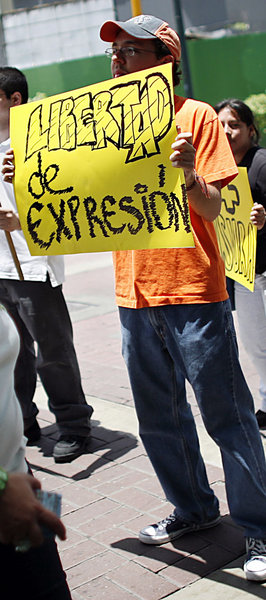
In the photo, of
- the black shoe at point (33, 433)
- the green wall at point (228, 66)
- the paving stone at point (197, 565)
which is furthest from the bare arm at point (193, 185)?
the green wall at point (228, 66)

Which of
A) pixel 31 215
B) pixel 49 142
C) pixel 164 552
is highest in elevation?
pixel 49 142

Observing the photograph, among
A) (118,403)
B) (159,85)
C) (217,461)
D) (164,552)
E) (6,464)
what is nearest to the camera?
(6,464)

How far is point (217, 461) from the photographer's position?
3900 mm

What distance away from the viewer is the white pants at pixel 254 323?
411cm

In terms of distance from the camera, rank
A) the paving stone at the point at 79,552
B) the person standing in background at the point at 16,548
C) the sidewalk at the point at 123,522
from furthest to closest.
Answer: the paving stone at the point at 79,552
the sidewalk at the point at 123,522
the person standing in background at the point at 16,548

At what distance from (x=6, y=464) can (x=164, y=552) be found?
1508mm

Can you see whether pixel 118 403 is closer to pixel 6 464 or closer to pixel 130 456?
pixel 130 456

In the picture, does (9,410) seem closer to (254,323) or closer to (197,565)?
(197,565)

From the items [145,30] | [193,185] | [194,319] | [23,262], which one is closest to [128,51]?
[145,30]

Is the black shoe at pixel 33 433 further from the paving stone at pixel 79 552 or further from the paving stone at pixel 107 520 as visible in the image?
the paving stone at pixel 79 552

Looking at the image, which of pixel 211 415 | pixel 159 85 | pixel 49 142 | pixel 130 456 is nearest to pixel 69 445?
pixel 130 456

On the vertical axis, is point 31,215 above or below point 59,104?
below

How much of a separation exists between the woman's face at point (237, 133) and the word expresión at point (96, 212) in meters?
1.42

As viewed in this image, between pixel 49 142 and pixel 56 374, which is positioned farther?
pixel 56 374
